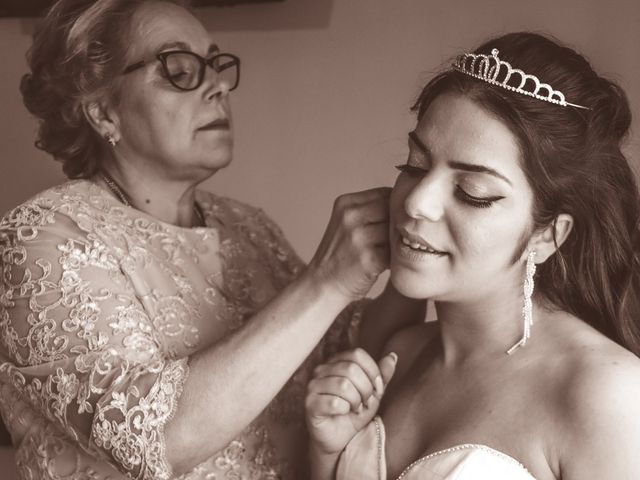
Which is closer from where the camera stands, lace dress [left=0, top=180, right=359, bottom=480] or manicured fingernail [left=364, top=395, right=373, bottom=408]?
lace dress [left=0, top=180, right=359, bottom=480]

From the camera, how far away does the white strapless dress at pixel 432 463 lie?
1.33m

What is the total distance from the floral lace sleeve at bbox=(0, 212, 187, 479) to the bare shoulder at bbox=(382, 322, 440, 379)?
499mm

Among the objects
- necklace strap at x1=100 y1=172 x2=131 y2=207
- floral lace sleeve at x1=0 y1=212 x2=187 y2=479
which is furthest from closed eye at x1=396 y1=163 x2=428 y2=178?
necklace strap at x1=100 y1=172 x2=131 y2=207

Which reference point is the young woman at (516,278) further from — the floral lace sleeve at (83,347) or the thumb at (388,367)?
the floral lace sleeve at (83,347)

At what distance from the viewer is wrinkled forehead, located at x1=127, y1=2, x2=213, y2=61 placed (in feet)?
6.10

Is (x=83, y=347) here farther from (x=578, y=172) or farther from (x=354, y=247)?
(x=578, y=172)

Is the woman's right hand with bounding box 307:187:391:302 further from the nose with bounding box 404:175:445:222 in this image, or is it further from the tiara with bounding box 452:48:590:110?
the tiara with bounding box 452:48:590:110

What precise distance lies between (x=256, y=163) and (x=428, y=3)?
0.77 meters

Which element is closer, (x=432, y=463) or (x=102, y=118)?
(x=432, y=463)

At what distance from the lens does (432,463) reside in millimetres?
1409

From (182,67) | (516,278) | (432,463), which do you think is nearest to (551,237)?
(516,278)

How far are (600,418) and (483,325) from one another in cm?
31

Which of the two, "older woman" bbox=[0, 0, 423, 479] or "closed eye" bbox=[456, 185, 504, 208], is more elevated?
"closed eye" bbox=[456, 185, 504, 208]

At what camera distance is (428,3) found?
258 centimetres
